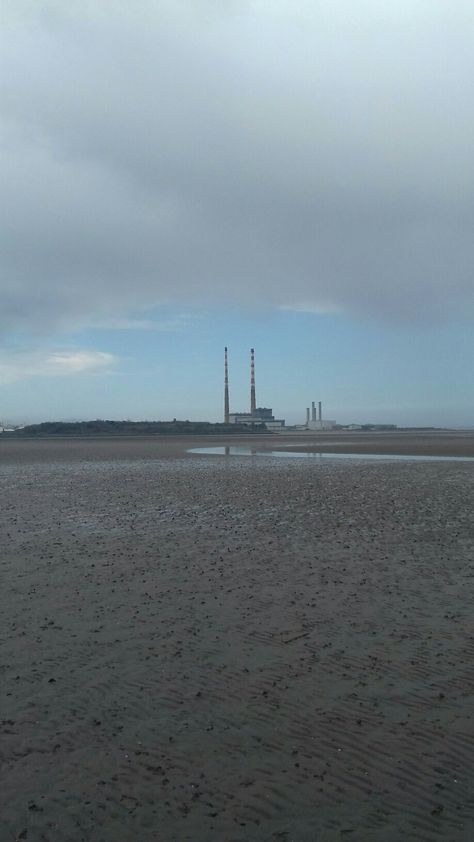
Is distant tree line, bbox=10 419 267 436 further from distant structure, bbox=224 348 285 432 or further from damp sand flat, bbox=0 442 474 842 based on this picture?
damp sand flat, bbox=0 442 474 842

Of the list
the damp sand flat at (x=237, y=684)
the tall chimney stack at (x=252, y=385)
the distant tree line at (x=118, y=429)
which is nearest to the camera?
the damp sand flat at (x=237, y=684)

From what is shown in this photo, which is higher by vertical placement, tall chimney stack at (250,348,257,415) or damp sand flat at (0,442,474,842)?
tall chimney stack at (250,348,257,415)

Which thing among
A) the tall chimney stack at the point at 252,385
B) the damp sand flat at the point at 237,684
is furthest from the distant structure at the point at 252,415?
the damp sand flat at the point at 237,684

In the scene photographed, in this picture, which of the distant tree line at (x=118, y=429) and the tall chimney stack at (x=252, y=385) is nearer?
the distant tree line at (x=118, y=429)

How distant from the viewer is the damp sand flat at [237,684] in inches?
187

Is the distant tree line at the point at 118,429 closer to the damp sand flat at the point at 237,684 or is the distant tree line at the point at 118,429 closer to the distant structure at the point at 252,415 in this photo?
the distant structure at the point at 252,415

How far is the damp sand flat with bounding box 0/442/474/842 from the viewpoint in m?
4.74

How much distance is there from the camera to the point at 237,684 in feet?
22.6

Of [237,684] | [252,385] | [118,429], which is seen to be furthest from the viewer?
[252,385]

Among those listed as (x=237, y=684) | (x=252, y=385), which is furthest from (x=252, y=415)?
(x=237, y=684)

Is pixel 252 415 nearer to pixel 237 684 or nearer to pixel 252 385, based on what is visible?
pixel 252 385

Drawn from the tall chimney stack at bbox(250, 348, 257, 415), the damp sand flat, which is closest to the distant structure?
the tall chimney stack at bbox(250, 348, 257, 415)

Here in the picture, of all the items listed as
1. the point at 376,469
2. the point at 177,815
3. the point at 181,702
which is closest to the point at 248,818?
the point at 177,815

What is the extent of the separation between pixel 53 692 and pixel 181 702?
1425 mm
